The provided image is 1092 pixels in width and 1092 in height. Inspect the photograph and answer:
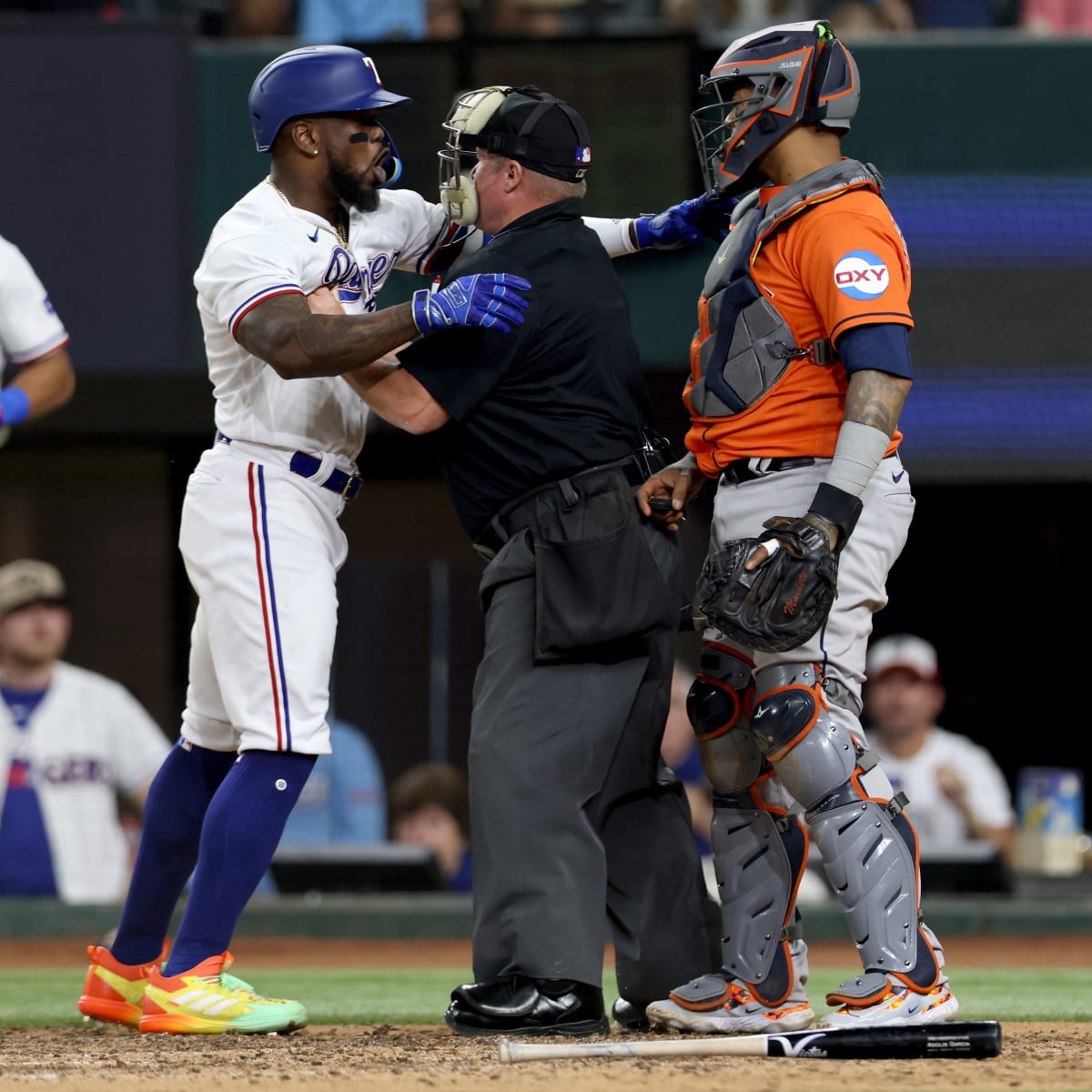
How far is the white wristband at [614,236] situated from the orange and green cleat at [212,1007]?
6.23 ft

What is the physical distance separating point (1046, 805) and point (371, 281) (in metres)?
4.94

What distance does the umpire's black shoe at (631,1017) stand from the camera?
4.33 m

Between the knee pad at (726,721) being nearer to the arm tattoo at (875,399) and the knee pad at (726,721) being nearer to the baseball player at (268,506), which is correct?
the arm tattoo at (875,399)

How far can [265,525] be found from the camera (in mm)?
4320

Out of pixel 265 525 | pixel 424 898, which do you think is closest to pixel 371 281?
pixel 265 525

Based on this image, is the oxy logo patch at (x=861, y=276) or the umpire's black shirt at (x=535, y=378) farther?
the umpire's black shirt at (x=535, y=378)

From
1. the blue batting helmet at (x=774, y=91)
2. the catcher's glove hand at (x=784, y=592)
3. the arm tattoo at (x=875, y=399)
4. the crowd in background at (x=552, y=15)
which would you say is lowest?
the catcher's glove hand at (x=784, y=592)

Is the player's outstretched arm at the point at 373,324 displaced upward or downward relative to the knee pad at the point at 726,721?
upward

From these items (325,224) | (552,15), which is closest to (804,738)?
(325,224)

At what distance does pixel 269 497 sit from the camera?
171 inches

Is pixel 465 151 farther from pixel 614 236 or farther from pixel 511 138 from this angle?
pixel 614 236

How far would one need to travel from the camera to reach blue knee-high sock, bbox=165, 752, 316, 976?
4215 mm

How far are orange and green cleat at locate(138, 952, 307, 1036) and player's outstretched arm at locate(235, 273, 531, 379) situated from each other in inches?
51.3

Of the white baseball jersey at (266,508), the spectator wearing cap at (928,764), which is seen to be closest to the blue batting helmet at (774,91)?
the white baseball jersey at (266,508)
